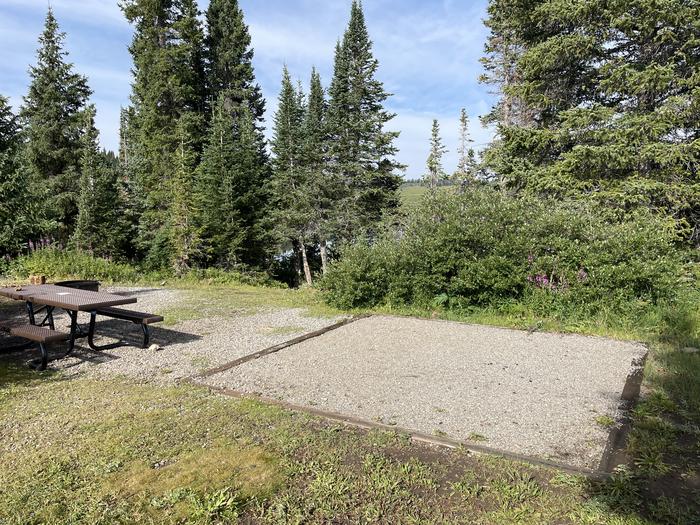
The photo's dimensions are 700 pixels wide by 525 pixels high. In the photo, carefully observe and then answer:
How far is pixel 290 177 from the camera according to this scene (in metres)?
24.5

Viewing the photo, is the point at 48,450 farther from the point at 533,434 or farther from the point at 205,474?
the point at 533,434

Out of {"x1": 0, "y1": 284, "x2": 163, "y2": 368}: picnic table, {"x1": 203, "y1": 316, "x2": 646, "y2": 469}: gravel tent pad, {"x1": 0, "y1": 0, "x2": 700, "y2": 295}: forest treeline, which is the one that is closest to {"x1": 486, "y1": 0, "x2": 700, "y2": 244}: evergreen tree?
{"x1": 0, "y1": 0, "x2": 700, "y2": 295}: forest treeline

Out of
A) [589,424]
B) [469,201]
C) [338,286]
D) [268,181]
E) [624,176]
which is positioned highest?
[268,181]

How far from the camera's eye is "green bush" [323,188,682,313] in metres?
6.98

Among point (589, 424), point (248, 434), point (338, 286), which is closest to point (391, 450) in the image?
point (248, 434)

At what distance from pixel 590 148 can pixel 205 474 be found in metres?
9.86

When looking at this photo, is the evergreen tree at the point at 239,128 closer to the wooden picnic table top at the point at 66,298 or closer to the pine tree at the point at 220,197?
the pine tree at the point at 220,197

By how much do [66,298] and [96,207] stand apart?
50.0 feet

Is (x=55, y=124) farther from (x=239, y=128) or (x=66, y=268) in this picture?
(x=66, y=268)

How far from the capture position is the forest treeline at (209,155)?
18562mm

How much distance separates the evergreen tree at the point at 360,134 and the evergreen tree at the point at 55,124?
12.5 m

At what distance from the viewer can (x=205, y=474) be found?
2627 mm

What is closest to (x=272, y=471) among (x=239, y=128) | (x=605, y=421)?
(x=605, y=421)

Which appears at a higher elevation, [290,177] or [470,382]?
[290,177]
